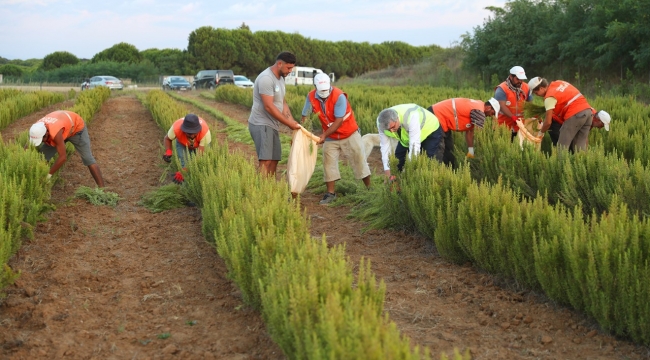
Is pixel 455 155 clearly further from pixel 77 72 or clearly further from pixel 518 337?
pixel 77 72

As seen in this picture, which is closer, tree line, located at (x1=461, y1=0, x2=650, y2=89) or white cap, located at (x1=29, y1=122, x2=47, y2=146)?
white cap, located at (x1=29, y1=122, x2=47, y2=146)

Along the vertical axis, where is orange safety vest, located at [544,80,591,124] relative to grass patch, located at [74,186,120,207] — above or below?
above

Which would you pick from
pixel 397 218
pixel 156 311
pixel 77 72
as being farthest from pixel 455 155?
pixel 77 72

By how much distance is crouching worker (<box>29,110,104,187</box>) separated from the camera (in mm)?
6891

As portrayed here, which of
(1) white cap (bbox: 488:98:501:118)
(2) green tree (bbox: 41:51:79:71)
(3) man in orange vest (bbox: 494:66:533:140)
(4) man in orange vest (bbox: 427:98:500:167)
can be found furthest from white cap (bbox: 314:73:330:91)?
(2) green tree (bbox: 41:51:79:71)

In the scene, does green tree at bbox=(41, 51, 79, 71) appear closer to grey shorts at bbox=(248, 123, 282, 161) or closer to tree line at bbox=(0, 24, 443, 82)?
tree line at bbox=(0, 24, 443, 82)

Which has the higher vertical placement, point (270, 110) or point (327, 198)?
point (270, 110)

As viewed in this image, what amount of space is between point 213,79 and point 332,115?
102 feet

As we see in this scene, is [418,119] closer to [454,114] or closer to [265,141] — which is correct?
[454,114]

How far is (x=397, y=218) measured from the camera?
6.11 metres

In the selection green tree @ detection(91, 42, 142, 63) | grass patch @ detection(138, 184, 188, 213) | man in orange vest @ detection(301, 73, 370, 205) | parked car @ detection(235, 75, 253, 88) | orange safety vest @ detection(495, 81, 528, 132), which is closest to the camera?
man in orange vest @ detection(301, 73, 370, 205)

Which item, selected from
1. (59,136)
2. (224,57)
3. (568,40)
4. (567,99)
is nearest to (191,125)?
(59,136)

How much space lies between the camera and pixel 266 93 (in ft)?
22.1

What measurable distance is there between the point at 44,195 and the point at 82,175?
2.80m
